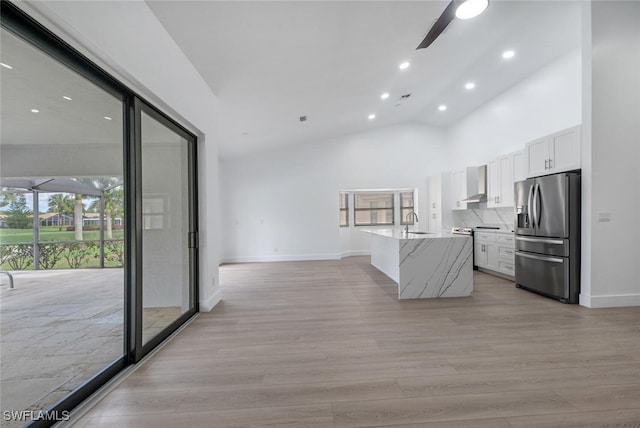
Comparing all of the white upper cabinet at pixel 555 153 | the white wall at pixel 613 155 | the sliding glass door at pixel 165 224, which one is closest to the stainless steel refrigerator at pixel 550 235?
the white wall at pixel 613 155

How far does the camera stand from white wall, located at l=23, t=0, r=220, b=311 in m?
1.60

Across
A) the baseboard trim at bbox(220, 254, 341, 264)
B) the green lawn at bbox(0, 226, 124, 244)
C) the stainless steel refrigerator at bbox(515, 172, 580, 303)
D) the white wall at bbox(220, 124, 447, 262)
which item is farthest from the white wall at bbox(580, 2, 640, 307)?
the baseboard trim at bbox(220, 254, 341, 264)

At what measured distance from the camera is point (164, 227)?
287cm

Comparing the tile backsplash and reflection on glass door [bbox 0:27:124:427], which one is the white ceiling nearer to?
reflection on glass door [bbox 0:27:124:427]

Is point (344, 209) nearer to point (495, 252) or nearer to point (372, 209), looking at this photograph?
point (372, 209)

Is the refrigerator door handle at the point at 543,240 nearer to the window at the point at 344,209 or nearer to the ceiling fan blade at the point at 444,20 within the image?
the ceiling fan blade at the point at 444,20

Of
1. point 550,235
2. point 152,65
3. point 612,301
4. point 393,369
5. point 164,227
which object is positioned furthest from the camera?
point 550,235

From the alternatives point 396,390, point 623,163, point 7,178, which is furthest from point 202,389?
point 623,163

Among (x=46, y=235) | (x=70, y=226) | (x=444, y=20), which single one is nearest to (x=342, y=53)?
(x=444, y=20)

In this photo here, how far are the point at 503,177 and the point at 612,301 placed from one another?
273 centimetres

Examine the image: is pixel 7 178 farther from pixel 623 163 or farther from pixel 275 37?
pixel 623 163

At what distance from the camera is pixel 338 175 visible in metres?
8.20

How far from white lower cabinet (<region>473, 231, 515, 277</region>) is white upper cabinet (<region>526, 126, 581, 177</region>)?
1338 millimetres
